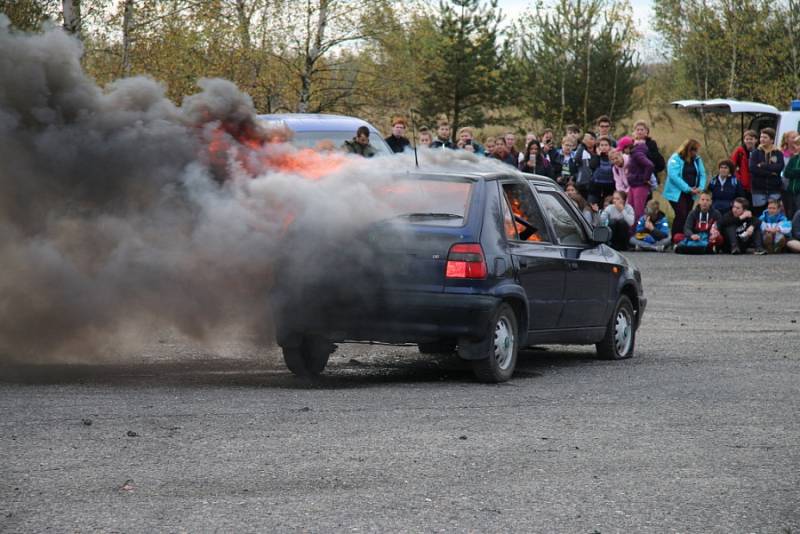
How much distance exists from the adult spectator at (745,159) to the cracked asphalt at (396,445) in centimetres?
1328

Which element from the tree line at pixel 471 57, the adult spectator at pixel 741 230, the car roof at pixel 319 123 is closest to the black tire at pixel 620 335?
the car roof at pixel 319 123

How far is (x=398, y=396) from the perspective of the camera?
9492 millimetres

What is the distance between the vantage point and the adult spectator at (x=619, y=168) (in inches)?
985

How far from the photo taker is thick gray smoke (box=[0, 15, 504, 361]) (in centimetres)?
1037

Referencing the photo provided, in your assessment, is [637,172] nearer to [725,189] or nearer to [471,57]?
[725,189]

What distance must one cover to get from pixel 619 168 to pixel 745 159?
2.38 m

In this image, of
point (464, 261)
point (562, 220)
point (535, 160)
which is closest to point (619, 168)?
point (535, 160)

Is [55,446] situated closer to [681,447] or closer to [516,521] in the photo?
[516,521]

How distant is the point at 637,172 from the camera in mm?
25078

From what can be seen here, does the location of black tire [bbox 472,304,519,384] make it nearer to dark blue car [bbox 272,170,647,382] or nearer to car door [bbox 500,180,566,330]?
dark blue car [bbox 272,170,647,382]

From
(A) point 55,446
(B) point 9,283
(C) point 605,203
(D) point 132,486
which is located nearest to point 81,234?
(B) point 9,283

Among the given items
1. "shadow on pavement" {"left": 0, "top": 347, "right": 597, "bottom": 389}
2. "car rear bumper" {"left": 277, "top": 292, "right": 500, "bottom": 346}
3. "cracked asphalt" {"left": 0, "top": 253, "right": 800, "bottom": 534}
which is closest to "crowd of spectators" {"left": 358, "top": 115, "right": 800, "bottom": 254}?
"shadow on pavement" {"left": 0, "top": 347, "right": 597, "bottom": 389}

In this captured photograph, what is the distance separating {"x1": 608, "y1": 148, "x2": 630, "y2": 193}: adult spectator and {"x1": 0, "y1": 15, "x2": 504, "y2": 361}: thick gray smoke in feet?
48.7

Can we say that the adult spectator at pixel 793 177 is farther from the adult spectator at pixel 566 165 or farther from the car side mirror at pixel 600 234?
the car side mirror at pixel 600 234
